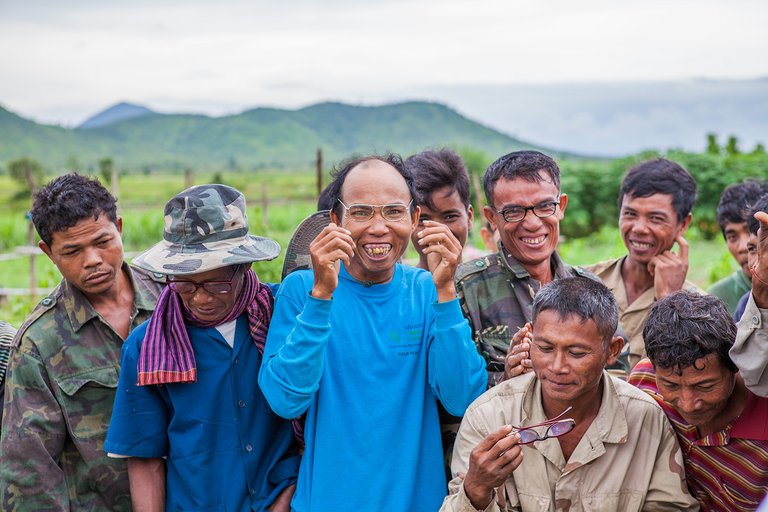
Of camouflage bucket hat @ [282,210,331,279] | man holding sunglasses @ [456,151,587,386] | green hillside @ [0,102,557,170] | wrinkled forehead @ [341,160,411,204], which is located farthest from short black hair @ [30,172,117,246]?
green hillside @ [0,102,557,170]

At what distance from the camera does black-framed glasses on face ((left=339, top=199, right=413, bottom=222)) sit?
303 centimetres

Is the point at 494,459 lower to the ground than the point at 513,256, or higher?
lower

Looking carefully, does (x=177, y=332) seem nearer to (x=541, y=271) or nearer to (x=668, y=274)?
(x=541, y=271)

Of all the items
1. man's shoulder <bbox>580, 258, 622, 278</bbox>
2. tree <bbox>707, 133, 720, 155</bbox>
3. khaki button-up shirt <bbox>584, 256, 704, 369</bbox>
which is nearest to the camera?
khaki button-up shirt <bbox>584, 256, 704, 369</bbox>

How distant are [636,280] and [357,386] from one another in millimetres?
2300

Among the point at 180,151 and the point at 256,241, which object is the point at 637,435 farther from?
the point at 180,151

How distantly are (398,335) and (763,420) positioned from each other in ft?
4.67

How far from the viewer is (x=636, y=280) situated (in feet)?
15.0

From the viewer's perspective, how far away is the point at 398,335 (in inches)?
118

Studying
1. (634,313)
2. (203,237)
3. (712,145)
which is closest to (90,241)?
(203,237)

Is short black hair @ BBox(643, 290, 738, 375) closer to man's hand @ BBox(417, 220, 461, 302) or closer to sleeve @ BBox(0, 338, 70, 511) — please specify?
man's hand @ BBox(417, 220, 461, 302)

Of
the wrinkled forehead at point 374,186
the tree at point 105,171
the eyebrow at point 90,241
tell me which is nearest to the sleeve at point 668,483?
A: the wrinkled forehead at point 374,186

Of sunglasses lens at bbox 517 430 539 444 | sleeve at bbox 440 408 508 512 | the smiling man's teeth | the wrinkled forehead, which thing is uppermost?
the wrinkled forehead

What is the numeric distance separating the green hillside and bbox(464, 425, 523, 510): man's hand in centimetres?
11809
